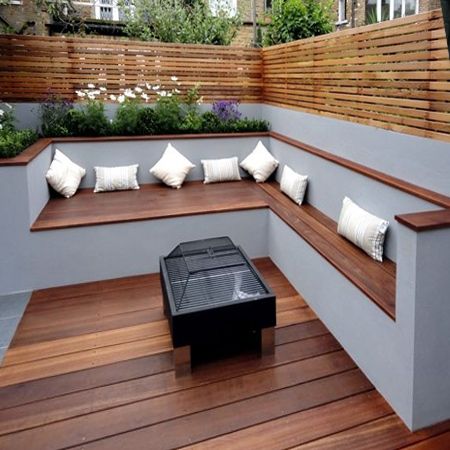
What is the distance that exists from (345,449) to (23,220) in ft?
9.73

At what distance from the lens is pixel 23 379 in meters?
2.45

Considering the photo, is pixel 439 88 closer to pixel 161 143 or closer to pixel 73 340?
pixel 73 340

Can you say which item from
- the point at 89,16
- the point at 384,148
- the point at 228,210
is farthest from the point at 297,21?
the point at 89,16

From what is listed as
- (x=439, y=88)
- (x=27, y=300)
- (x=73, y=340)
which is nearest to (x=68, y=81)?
(x=27, y=300)

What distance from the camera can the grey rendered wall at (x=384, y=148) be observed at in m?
2.54

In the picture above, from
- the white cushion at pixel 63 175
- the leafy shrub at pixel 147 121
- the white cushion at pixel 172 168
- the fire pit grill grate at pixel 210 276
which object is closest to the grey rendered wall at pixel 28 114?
the leafy shrub at pixel 147 121

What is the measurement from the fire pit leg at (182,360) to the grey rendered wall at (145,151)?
3174 mm

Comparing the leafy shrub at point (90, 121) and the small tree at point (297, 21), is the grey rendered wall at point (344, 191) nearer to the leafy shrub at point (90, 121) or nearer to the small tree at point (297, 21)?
the leafy shrub at point (90, 121)

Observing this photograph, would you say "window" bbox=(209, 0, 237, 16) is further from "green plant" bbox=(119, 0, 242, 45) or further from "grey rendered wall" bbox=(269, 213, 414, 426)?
"grey rendered wall" bbox=(269, 213, 414, 426)

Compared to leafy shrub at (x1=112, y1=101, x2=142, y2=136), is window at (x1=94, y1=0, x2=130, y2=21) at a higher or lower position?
higher

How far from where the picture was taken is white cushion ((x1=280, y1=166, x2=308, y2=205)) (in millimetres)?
4191

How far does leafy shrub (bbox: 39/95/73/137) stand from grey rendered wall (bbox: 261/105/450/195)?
275 centimetres

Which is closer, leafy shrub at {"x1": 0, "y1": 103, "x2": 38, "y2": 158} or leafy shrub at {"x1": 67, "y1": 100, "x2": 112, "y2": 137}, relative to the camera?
leafy shrub at {"x1": 0, "y1": 103, "x2": 38, "y2": 158}

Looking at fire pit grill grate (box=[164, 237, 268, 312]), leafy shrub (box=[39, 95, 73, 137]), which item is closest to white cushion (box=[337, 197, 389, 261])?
fire pit grill grate (box=[164, 237, 268, 312])
